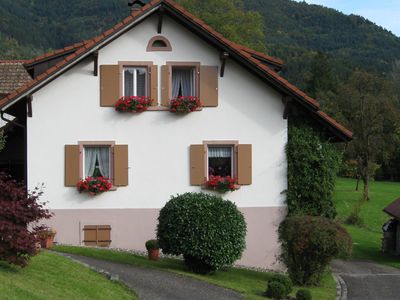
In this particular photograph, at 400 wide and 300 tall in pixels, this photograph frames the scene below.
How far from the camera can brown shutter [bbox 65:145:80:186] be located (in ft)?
66.2

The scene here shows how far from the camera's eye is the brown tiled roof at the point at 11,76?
31.6 meters

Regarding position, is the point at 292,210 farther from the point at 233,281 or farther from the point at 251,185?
the point at 233,281

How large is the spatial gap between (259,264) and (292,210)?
1936 mm

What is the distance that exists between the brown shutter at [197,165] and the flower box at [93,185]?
8.25 ft

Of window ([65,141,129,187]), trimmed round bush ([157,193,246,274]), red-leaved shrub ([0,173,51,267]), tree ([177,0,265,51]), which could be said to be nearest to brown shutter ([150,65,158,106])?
window ([65,141,129,187])

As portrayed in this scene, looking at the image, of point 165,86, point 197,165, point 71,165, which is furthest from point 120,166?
point 165,86

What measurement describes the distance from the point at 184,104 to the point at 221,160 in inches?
83.7

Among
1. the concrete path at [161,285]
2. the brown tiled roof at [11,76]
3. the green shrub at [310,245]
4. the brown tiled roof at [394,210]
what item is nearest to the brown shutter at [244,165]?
the green shrub at [310,245]

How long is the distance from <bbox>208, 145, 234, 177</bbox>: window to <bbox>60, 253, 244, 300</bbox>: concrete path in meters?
5.54

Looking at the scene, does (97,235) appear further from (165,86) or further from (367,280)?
(367,280)

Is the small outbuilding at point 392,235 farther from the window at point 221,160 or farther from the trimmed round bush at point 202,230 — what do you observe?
the trimmed round bush at point 202,230

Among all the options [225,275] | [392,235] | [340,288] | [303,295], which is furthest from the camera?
[392,235]

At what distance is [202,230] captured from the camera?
15586 millimetres

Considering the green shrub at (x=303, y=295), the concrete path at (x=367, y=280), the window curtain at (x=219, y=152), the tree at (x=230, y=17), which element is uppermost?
the tree at (x=230, y=17)
